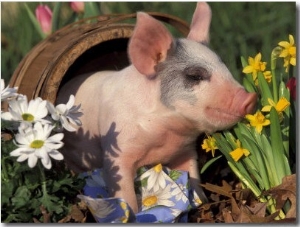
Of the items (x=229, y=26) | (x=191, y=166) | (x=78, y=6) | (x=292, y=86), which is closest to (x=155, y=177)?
(x=191, y=166)

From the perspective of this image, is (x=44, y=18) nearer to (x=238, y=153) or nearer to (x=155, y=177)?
(x=155, y=177)

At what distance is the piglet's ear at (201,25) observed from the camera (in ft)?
7.24

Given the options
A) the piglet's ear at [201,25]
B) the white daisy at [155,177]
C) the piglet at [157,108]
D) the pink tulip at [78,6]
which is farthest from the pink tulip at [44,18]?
the white daisy at [155,177]

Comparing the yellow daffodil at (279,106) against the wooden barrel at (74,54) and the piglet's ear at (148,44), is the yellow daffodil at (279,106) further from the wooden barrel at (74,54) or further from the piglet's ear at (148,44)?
the wooden barrel at (74,54)

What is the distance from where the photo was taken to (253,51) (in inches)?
124

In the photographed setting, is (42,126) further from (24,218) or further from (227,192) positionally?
(227,192)

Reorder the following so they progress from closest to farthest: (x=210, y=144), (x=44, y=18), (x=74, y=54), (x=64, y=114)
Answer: (x=64, y=114)
(x=210, y=144)
(x=74, y=54)
(x=44, y=18)

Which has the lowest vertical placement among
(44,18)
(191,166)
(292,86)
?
(191,166)

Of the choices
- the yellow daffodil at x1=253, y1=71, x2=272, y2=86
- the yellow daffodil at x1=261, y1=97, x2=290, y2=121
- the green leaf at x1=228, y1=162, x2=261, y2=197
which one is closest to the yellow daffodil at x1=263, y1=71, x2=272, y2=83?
the yellow daffodil at x1=253, y1=71, x2=272, y2=86

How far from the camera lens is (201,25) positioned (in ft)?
7.27

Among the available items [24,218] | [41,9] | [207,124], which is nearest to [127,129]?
[207,124]

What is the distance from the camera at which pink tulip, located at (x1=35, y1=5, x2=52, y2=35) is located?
281 centimetres

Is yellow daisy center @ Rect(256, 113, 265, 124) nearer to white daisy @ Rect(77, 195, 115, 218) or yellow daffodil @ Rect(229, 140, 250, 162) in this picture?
yellow daffodil @ Rect(229, 140, 250, 162)

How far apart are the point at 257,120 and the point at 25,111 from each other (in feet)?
2.02
